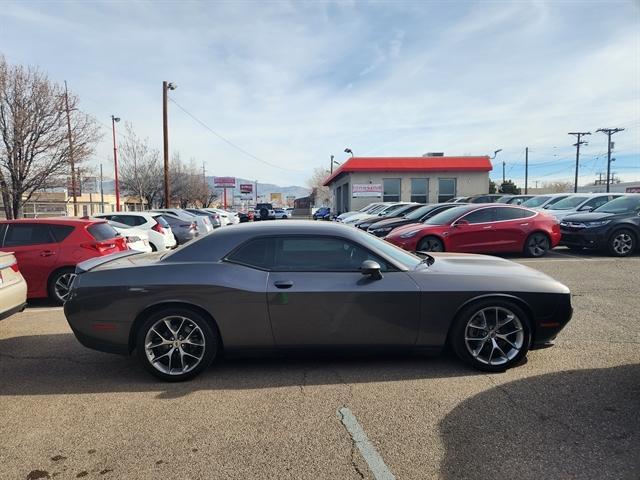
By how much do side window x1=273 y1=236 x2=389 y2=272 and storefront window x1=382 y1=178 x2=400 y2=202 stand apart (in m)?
31.3

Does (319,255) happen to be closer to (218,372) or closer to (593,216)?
(218,372)

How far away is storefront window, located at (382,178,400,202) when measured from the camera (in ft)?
114

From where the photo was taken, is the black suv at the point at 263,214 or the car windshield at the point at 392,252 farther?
the black suv at the point at 263,214

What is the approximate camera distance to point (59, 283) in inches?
275

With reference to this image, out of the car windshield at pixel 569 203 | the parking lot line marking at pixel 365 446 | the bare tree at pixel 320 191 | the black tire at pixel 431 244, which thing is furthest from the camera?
the bare tree at pixel 320 191

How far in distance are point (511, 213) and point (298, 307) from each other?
9106mm

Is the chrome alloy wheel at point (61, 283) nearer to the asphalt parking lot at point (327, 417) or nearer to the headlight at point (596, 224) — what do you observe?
the asphalt parking lot at point (327, 417)

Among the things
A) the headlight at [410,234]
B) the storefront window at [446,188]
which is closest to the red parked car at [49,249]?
the headlight at [410,234]

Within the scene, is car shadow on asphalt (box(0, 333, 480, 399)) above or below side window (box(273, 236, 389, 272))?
below

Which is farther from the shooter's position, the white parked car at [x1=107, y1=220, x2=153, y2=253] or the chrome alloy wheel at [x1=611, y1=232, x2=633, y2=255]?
the chrome alloy wheel at [x1=611, y1=232, x2=633, y2=255]

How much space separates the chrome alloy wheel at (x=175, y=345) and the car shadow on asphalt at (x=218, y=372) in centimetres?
17

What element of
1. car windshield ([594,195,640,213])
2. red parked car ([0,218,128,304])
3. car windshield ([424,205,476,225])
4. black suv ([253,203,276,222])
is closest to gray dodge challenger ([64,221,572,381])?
red parked car ([0,218,128,304])

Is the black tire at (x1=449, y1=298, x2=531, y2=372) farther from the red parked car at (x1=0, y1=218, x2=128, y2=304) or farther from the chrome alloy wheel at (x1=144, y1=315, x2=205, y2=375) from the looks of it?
the red parked car at (x1=0, y1=218, x2=128, y2=304)

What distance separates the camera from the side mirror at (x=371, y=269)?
3.83m
